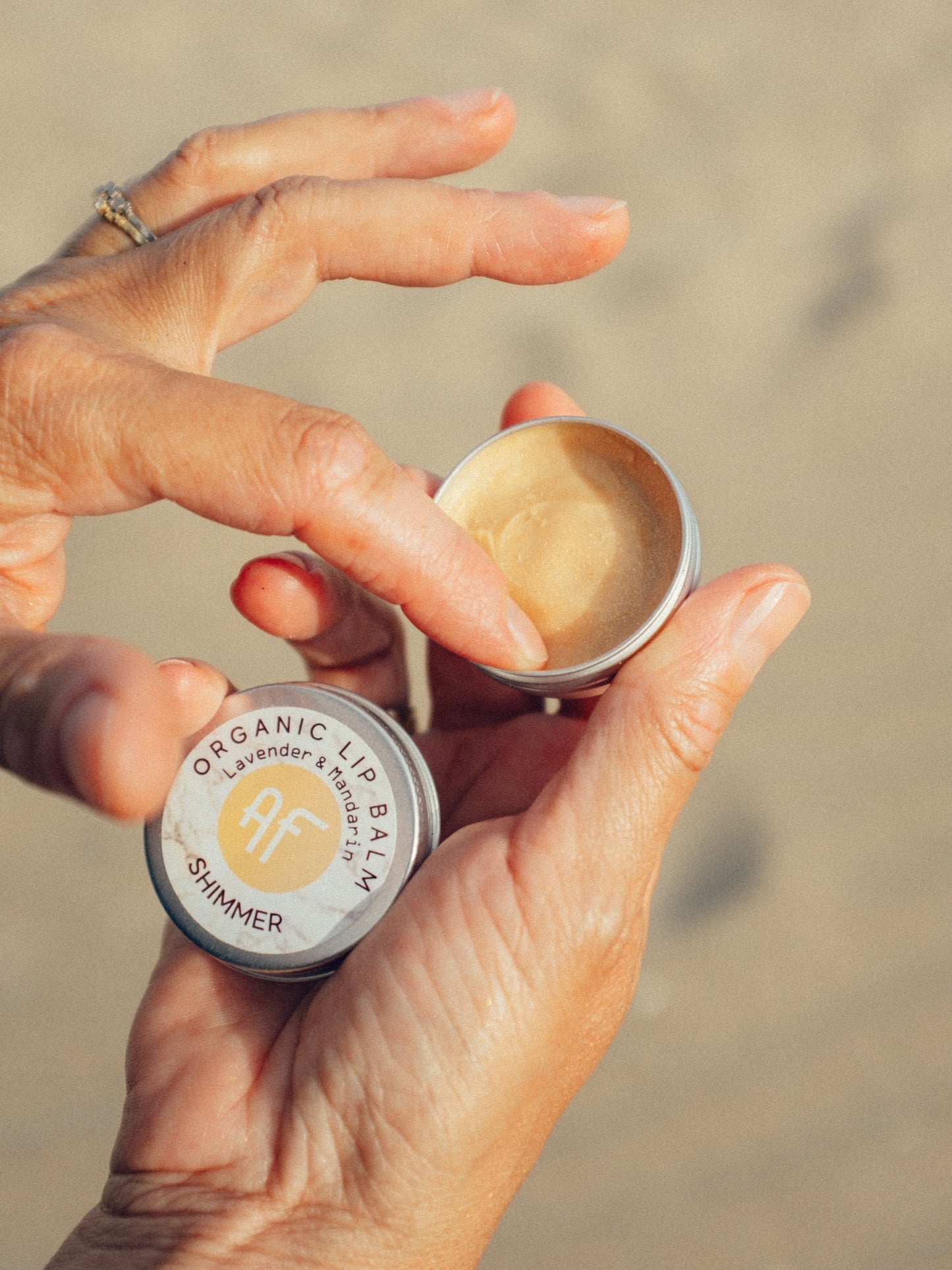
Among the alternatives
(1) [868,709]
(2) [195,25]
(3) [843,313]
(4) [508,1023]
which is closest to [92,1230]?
(4) [508,1023]

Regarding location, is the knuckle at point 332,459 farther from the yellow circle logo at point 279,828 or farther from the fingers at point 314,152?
the fingers at point 314,152

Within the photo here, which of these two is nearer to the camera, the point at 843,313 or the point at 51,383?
the point at 51,383

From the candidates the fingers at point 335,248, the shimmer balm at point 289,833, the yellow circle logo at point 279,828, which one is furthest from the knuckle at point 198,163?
the yellow circle logo at point 279,828

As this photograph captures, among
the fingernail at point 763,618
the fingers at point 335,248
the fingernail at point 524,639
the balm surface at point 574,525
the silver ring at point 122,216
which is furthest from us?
the silver ring at point 122,216

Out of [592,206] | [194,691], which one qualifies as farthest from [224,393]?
[592,206]

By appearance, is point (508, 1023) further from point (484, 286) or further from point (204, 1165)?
point (484, 286)

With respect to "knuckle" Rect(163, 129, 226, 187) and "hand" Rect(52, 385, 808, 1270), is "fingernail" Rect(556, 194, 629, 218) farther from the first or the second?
"hand" Rect(52, 385, 808, 1270)
